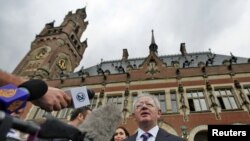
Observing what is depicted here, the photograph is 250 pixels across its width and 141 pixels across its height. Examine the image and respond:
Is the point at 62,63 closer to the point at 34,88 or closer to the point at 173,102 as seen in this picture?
the point at 173,102

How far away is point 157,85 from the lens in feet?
53.4

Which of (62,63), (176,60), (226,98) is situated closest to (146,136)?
(226,98)

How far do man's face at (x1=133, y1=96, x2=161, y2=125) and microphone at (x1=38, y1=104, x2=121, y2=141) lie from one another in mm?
2069

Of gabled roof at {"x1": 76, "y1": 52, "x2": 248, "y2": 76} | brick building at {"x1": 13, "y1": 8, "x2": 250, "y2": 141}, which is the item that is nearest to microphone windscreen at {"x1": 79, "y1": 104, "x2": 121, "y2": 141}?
brick building at {"x1": 13, "y1": 8, "x2": 250, "y2": 141}

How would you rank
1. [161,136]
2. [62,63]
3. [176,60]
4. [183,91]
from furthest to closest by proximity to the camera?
[62,63] → [176,60] → [183,91] → [161,136]

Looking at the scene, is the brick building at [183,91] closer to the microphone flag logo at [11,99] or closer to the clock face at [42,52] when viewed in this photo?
the clock face at [42,52]

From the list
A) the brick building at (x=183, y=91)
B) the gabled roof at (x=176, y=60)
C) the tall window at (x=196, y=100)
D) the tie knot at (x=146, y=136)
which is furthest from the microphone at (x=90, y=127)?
the gabled roof at (x=176, y=60)

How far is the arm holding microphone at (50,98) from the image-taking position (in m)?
1.46

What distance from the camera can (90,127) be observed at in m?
1.44

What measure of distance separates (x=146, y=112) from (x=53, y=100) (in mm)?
2439

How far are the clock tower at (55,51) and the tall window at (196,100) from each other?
13099mm

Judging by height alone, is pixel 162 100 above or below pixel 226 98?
below

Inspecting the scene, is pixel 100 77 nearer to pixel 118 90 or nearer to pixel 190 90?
pixel 118 90

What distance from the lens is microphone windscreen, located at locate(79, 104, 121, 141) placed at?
1389mm
